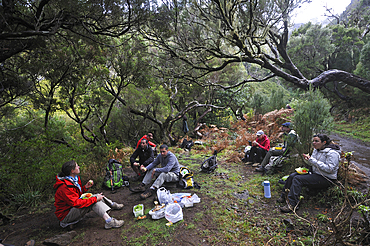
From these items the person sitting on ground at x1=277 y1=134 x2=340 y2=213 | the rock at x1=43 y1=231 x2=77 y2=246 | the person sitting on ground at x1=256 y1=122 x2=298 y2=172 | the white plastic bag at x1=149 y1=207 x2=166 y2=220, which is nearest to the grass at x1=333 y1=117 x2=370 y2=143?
the person sitting on ground at x1=256 y1=122 x2=298 y2=172

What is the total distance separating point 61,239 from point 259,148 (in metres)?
5.93

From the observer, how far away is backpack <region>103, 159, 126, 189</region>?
5.17 meters

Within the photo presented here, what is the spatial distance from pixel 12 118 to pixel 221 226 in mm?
7973

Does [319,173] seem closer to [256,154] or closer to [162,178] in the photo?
[256,154]

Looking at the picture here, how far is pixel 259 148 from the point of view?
21.1ft

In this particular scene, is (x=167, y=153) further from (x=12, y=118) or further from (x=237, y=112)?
(x=237, y=112)

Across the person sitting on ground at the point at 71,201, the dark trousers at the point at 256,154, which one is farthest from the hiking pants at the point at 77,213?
the dark trousers at the point at 256,154

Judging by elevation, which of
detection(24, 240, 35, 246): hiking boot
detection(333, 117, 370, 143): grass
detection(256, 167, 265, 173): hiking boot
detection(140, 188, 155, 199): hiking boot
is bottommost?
detection(333, 117, 370, 143): grass

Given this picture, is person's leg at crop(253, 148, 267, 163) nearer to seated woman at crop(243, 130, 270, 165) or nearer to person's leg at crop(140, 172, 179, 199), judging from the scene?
seated woman at crop(243, 130, 270, 165)

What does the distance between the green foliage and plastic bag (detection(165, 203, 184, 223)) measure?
3.66 m

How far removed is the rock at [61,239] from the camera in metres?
2.92

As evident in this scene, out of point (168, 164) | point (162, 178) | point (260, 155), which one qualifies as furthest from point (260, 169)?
point (162, 178)

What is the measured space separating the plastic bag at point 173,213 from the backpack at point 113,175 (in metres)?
2.16

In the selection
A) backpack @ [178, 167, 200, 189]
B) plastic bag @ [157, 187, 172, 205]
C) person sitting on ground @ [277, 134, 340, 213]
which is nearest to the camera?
person sitting on ground @ [277, 134, 340, 213]
